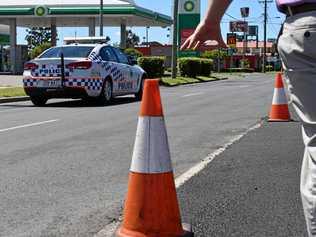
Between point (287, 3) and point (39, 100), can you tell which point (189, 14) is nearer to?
point (39, 100)

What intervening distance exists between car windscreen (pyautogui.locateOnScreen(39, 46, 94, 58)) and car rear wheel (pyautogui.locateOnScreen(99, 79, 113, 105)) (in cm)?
88

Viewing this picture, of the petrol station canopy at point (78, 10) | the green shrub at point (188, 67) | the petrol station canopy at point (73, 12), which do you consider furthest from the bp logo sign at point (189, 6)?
the green shrub at point (188, 67)

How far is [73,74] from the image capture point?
1577 centimetres

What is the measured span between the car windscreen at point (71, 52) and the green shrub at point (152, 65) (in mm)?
17295

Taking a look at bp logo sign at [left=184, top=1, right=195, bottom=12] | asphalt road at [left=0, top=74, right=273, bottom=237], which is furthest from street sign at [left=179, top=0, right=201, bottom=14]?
asphalt road at [left=0, top=74, right=273, bottom=237]

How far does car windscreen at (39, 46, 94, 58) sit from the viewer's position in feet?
53.3

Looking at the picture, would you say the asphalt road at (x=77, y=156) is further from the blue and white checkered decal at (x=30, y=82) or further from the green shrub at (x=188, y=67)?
the green shrub at (x=188, y=67)

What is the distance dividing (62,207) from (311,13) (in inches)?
126

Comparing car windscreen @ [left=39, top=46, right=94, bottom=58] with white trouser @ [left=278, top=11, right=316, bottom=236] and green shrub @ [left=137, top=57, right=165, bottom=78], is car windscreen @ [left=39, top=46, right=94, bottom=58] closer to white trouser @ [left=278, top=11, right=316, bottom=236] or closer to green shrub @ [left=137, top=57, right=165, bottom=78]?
white trouser @ [left=278, top=11, right=316, bottom=236]

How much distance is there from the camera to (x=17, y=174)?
659 cm

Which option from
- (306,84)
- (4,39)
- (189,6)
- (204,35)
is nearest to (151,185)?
(204,35)

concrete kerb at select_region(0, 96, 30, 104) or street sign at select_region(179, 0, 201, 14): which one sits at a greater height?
street sign at select_region(179, 0, 201, 14)

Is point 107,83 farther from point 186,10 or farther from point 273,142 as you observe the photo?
point 186,10

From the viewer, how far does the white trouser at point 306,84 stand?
251 centimetres
